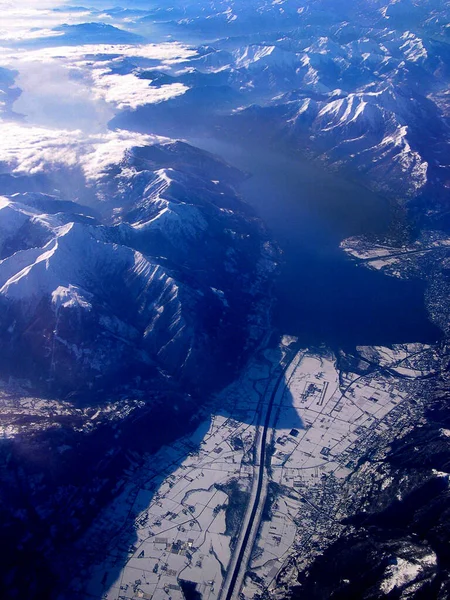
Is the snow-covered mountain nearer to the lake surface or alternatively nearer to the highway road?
the lake surface

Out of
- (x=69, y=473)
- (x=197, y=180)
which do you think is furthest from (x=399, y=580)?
(x=197, y=180)

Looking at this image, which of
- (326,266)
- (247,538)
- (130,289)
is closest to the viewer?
(247,538)

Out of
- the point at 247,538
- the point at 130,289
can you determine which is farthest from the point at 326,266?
the point at 247,538

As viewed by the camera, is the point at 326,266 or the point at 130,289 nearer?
the point at 130,289

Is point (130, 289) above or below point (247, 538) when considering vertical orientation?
above

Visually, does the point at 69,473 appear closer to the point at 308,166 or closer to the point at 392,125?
the point at 308,166

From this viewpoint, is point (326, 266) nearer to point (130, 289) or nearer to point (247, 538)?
point (130, 289)

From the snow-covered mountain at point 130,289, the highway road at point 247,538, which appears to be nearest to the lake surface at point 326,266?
the snow-covered mountain at point 130,289

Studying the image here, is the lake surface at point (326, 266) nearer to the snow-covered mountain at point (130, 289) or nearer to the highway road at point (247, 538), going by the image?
the snow-covered mountain at point (130, 289)
